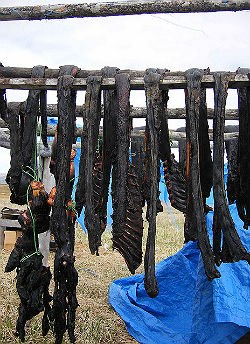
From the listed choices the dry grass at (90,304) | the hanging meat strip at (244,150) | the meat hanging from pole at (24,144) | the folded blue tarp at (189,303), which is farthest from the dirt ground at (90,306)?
the meat hanging from pole at (24,144)

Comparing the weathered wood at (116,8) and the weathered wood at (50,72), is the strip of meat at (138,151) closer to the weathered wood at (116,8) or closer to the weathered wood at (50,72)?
the weathered wood at (116,8)

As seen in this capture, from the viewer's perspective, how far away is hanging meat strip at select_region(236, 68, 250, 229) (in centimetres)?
293

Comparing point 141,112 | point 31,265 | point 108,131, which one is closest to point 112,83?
point 108,131

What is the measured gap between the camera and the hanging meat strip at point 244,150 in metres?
2.93

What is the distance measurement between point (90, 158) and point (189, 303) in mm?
4323

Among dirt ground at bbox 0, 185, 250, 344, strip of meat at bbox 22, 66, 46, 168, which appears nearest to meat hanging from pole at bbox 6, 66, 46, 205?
strip of meat at bbox 22, 66, 46, 168

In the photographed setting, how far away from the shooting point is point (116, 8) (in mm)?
3367

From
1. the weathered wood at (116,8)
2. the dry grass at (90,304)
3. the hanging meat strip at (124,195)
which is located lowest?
the dry grass at (90,304)

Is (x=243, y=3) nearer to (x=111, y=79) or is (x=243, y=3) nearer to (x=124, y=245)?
(x=111, y=79)

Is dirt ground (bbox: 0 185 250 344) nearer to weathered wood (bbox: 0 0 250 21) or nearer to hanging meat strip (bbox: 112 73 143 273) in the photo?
hanging meat strip (bbox: 112 73 143 273)

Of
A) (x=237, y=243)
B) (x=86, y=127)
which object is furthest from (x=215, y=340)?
(x=86, y=127)

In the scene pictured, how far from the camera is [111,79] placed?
284cm

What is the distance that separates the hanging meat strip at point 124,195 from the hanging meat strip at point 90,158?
0.13 meters

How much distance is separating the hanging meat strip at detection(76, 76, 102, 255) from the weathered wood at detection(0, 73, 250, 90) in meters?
0.08
